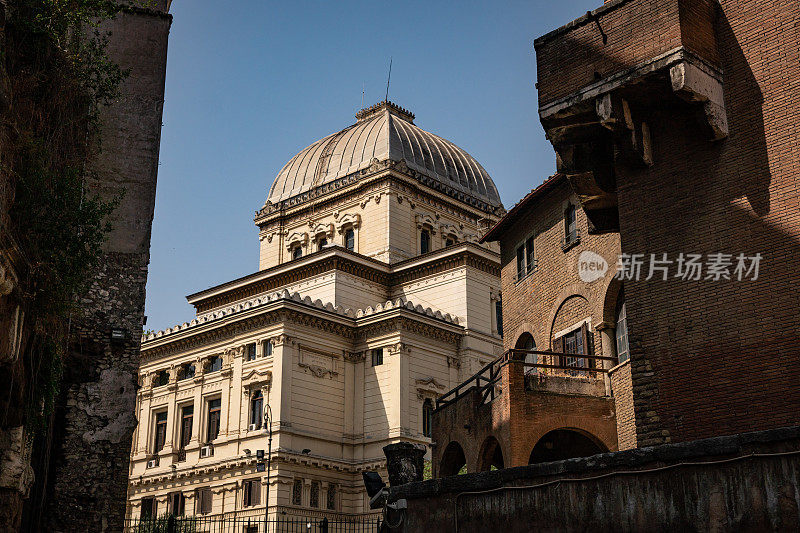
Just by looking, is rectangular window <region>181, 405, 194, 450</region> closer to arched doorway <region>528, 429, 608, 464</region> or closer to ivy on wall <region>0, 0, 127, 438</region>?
arched doorway <region>528, 429, 608, 464</region>

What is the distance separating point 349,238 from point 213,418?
16655 millimetres

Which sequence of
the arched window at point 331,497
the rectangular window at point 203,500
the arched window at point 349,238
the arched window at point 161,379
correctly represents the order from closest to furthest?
1. the arched window at point 331,497
2. the rectangular window at point 203,500
3. the arched window at point 161,379
4. the arched window at point 349,238

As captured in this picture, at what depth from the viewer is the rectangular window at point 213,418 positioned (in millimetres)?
50156

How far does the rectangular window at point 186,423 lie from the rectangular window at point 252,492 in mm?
6610

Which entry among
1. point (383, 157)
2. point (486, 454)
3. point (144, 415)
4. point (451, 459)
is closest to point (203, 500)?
point (144, 415)

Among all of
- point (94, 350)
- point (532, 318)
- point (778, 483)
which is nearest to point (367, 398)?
point (532, 318)

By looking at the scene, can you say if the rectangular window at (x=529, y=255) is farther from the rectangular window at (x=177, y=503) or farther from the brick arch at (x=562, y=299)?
the rectangular window at (x=177, y=503)

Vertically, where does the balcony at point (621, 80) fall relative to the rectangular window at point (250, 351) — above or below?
below

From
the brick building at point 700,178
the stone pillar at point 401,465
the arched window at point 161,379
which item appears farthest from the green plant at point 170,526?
the arched window at point 161,379

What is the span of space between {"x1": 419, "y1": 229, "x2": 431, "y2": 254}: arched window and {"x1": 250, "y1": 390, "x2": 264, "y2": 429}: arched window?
57.5ft

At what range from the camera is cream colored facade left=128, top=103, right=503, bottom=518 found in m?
47.5

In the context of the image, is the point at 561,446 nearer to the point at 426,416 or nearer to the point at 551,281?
the point at 551,281

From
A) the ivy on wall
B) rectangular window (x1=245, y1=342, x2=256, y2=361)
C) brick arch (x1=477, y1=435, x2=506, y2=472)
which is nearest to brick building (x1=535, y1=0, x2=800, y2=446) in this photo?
brick arch (x1=477, y1=435, x2=506, y2=472)

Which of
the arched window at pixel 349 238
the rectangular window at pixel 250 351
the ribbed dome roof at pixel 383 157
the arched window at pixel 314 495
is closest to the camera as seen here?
the arched window at pixel 314 495
